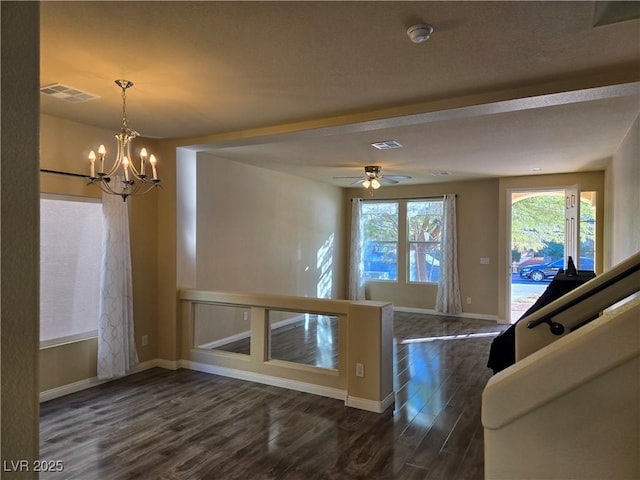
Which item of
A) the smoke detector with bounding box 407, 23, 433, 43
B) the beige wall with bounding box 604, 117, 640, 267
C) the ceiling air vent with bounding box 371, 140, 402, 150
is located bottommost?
the beige wall with bounding box 604, 117, 640, 267

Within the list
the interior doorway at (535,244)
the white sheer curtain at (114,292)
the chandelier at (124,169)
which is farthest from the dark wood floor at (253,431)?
the interior doorway at (535,244)

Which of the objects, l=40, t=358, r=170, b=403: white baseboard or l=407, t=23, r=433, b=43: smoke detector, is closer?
l=407, t=23, r=433, b=43: smoke detector

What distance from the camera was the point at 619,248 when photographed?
447 centimetres

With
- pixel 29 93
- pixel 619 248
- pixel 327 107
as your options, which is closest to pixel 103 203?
pixel 327 107

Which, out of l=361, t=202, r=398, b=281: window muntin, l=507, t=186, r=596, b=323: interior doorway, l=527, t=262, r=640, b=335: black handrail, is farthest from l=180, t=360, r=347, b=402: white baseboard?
l=507, t=186, r=596, b=323: interior doorway

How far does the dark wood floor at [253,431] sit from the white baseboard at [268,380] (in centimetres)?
8

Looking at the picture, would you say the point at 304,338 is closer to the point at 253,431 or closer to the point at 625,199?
the point at 253,431

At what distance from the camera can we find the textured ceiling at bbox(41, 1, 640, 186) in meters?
1.93

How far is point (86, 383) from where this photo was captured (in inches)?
156

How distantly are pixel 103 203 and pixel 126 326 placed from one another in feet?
4.20

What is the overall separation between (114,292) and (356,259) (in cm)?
532

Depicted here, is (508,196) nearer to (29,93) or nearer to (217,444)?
(217,444)

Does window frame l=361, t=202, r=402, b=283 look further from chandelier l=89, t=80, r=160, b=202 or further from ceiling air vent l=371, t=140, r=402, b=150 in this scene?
chandelier l=89, t=80, r=160, b=202

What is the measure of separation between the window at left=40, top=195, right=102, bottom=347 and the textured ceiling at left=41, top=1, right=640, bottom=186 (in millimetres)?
873
